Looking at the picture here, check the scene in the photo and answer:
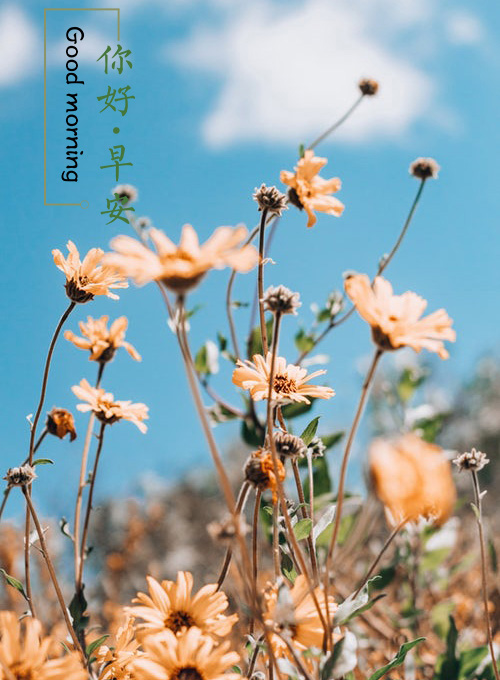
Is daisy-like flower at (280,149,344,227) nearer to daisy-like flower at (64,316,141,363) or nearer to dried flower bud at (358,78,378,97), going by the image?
daisy-like flower at (64,316,141,363)

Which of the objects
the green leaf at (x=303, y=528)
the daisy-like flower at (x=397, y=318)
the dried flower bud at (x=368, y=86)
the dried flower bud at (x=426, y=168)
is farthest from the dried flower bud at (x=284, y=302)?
the dried flower bud at (x=368, y=86)

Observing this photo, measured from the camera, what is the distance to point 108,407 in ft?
2.83

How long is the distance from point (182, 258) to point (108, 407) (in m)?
0.38

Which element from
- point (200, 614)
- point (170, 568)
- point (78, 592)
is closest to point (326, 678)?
point (200, 614)

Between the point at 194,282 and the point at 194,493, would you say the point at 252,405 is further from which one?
the point at 194,493

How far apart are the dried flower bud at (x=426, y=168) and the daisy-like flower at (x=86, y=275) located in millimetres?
567

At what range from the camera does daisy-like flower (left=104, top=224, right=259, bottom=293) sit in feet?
1.67

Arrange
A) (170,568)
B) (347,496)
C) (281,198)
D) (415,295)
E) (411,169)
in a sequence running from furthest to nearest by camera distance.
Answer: (170,568)
(347,496)
(411,169)
(281,198)
(415,295)

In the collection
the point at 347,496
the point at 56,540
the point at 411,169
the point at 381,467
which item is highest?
the point at 56,540

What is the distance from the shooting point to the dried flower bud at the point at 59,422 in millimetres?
892

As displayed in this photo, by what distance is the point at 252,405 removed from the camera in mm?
1317

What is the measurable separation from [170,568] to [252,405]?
4520 millimetres

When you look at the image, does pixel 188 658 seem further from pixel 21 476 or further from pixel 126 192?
pixel 126 192

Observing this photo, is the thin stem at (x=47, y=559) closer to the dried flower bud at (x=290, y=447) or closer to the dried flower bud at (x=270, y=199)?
the dried flower bud at (x=290, y=447)
